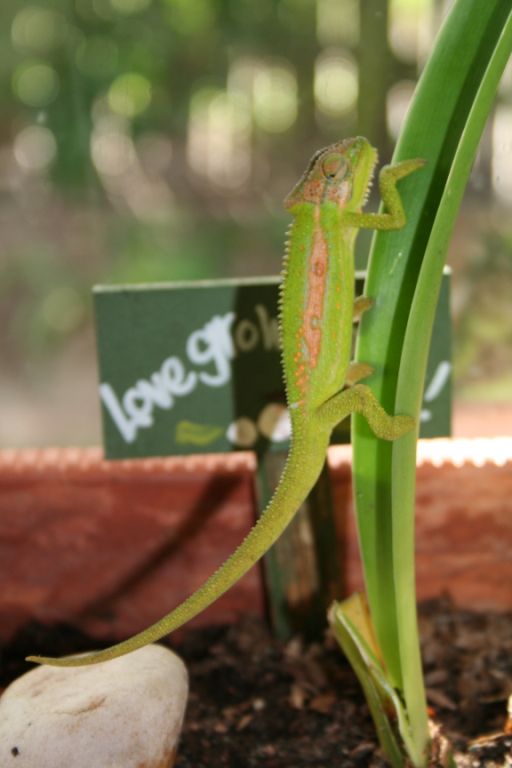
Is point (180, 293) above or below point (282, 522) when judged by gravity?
above

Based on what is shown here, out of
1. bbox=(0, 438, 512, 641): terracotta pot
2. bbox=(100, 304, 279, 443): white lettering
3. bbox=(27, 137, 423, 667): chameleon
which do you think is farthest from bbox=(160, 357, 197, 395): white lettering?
bbox=(27, 137, 423, 667): chameleon

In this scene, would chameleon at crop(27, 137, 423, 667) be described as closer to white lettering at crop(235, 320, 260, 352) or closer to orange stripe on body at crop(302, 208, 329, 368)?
orange stripe on body at crop(302, 208, 329, 368)

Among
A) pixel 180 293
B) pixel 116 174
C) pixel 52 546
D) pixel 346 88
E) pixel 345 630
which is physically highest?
pixel 346 88

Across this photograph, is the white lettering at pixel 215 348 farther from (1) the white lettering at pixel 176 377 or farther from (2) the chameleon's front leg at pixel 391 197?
(2) the chameleon's front leg at pixel 391 197

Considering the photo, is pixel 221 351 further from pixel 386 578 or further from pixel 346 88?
pixel 346 88

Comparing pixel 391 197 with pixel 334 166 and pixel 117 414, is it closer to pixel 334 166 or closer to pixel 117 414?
pixel 334 166

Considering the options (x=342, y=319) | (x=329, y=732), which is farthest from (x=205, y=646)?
(x=342, y=319)

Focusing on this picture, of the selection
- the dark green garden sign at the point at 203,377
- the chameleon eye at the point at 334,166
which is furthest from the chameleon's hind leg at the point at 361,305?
the dark green garden sign at the point at 203,377
